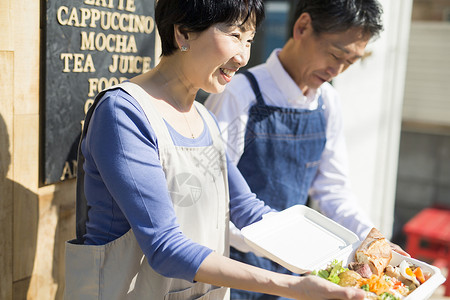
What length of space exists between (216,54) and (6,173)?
0.83m

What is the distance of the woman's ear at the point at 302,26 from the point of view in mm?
2109

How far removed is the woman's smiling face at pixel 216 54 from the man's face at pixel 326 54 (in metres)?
0.60

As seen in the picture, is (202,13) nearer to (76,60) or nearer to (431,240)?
(76,60)

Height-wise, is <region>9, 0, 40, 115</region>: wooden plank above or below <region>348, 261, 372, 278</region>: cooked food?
above

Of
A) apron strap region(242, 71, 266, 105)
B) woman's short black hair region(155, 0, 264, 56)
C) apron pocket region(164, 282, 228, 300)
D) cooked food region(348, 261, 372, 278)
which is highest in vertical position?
woman's short black hair region(155, 0, 264, 56)

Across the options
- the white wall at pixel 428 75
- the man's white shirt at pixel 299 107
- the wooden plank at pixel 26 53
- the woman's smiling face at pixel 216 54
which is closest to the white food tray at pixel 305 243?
the man's white shirt at pixel 299 107

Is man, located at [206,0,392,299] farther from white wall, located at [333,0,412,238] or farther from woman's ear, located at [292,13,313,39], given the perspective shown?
white wall, located at [333,0,412,238]

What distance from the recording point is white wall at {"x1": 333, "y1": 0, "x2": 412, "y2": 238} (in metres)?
4.06

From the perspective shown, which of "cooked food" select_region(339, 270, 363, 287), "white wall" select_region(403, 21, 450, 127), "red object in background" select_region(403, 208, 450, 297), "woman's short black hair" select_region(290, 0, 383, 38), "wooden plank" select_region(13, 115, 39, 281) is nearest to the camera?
"cooked food" select_region(339, 270, 363, 287)

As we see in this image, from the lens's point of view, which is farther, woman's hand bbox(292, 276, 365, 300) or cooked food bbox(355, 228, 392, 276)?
cooked food bbox(355, 228, 392, 276)

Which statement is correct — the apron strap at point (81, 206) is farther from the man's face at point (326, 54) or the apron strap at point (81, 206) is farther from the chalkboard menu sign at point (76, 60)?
the man's face at point (326, 54)

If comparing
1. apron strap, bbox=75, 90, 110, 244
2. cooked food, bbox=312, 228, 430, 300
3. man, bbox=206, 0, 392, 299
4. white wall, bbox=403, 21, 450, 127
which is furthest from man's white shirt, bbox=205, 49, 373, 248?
white wall, bbox=403, 21, 450, 127

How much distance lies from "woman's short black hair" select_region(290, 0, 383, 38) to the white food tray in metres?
0.78

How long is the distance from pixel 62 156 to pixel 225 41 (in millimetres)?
823
